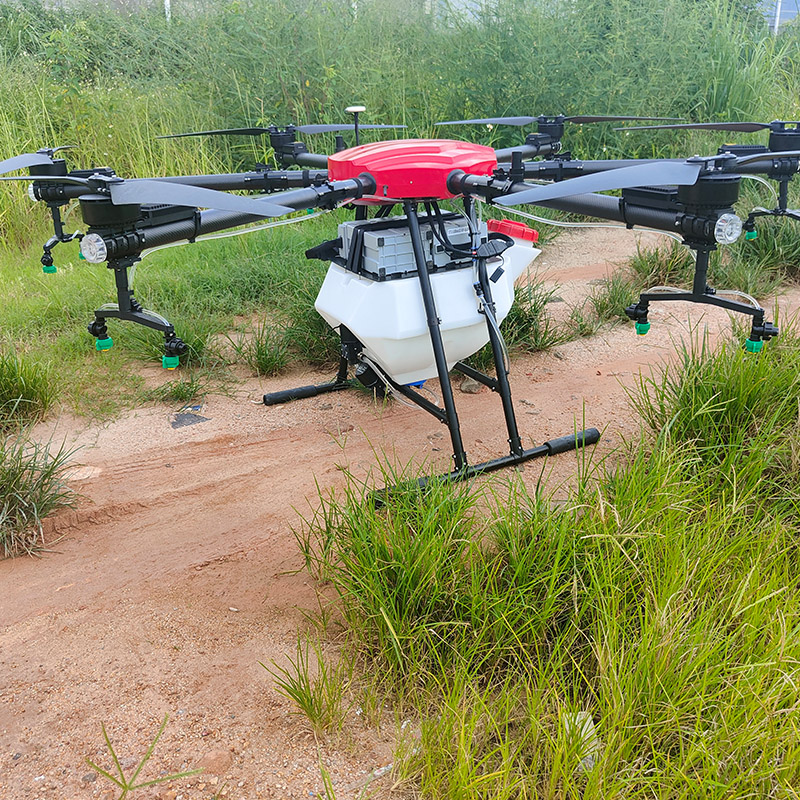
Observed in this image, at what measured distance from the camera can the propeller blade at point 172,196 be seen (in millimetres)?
2018

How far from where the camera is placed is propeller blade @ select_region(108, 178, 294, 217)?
2.02 metres

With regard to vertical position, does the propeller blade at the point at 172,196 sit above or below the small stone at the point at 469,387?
above

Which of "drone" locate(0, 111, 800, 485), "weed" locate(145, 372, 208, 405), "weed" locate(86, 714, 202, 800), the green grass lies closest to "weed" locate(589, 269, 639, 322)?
"drone" locate(0, 111, 800, 485)

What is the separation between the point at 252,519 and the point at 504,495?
89 cm

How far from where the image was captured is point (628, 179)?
2.13 m

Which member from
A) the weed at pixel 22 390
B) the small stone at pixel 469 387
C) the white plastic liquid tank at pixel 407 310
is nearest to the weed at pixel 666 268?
the small stone at pixel 469 387

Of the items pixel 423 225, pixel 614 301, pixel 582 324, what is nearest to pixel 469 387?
pixel 582 324

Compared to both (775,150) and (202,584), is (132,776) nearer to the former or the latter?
(202,584)

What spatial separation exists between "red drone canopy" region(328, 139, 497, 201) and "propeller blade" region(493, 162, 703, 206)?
56 cm

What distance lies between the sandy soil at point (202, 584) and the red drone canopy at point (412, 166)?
2.81ft

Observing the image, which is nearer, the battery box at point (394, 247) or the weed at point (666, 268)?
the battery box at point (394, 247)

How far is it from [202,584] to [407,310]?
111 cm

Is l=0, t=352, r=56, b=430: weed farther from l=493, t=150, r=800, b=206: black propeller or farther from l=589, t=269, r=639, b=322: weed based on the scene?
l=589, t=269, r=639, b=322: weed

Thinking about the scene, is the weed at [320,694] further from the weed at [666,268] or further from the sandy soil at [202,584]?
the weed at [666,268]
